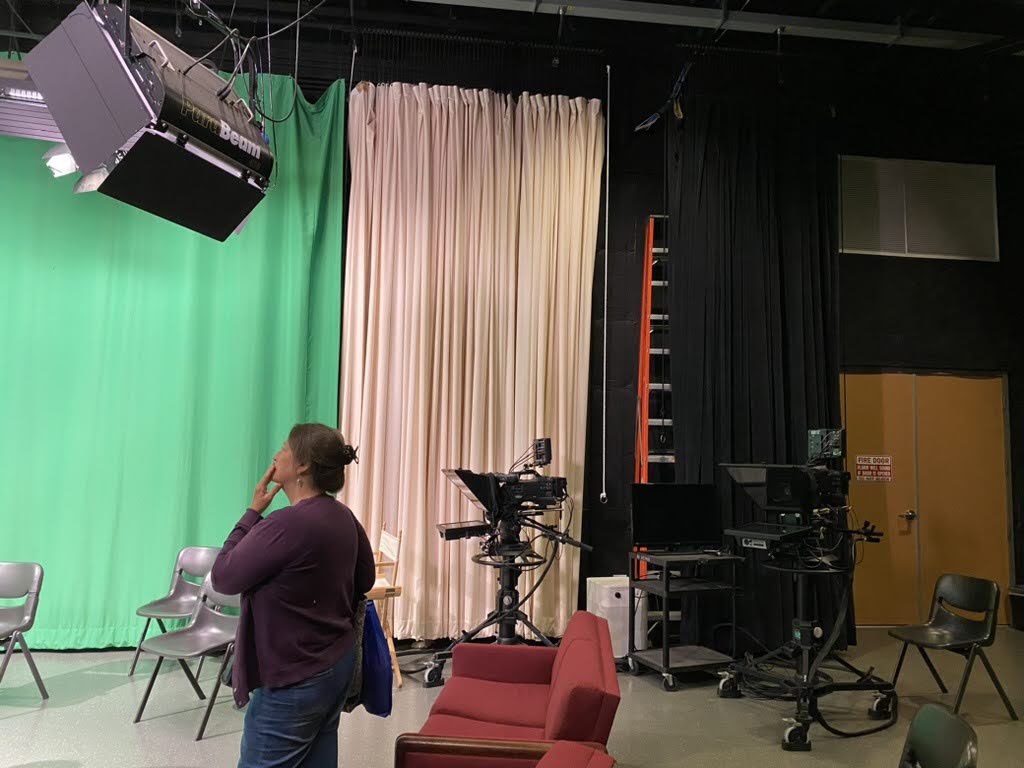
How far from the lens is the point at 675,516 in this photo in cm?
509

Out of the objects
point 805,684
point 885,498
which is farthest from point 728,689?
point 885,498

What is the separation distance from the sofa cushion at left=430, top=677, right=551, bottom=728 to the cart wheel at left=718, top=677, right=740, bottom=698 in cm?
180

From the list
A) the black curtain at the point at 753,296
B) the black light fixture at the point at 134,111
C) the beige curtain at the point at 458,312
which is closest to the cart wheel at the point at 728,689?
the black curtain at the point at 753,296

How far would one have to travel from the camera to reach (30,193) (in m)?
5.32

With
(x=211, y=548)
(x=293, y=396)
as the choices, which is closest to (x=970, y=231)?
(x=293, y=396)

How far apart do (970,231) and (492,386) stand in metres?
4.74

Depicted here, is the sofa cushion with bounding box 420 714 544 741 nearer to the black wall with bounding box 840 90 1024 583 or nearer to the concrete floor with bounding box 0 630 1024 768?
the concrete floor with bounding box 0 630 1024 768

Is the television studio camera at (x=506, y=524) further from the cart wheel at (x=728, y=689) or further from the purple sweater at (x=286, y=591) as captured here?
the purple sweater at (x=286, y=591)

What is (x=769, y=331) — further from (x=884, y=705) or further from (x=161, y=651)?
(x=161, y=651)

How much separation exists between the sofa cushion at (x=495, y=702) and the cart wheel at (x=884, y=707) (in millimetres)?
2174

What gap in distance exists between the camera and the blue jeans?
1.91 m

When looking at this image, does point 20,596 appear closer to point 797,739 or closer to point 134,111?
point 134,111

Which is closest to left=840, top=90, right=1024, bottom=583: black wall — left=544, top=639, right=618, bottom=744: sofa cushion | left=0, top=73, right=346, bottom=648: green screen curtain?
left=0, top=73, right=346, bottom=648: green screen curtain

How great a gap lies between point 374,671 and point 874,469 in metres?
5.48
